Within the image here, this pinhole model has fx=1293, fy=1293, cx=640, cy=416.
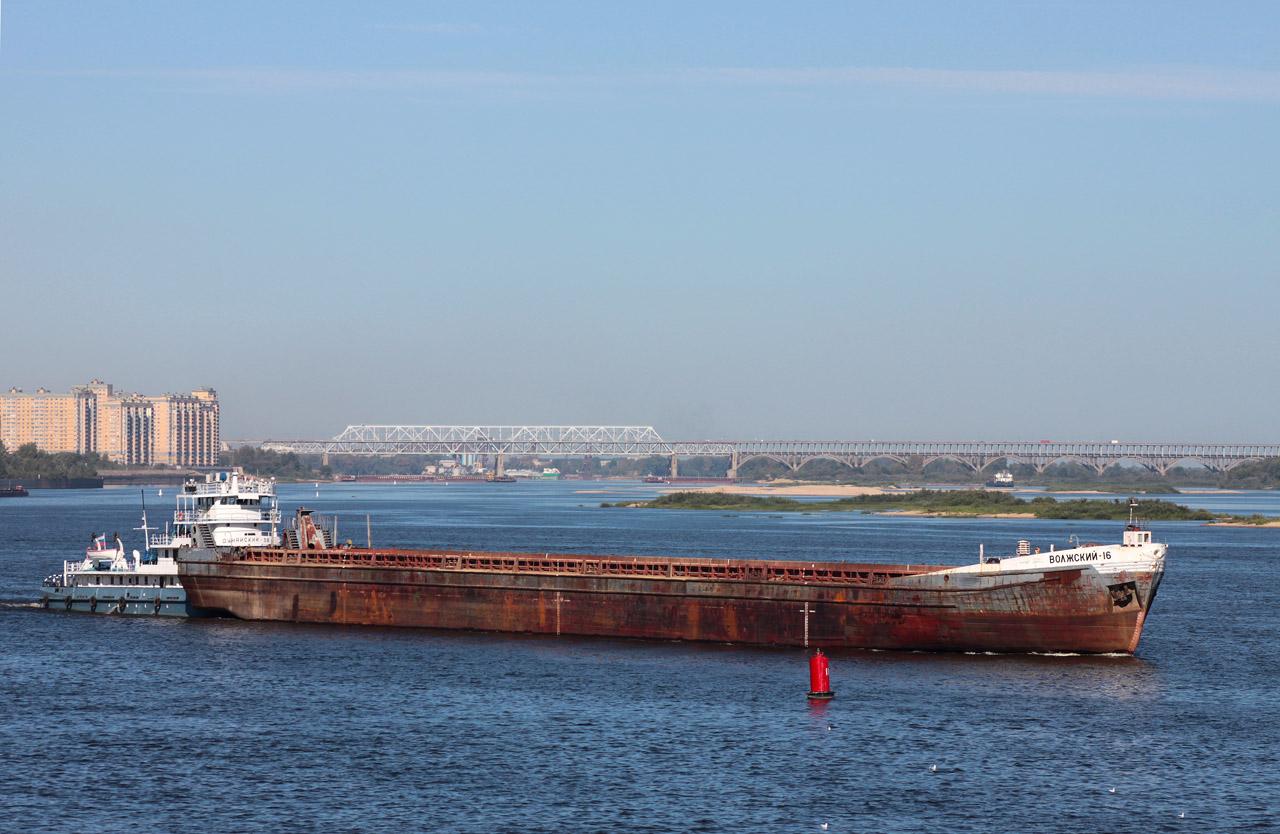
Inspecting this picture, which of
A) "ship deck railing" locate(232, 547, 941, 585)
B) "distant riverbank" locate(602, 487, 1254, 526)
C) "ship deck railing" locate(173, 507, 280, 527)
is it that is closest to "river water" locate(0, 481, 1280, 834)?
"ship deck railing" locate(232, 547, 941, 585)

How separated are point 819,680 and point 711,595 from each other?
10347mm

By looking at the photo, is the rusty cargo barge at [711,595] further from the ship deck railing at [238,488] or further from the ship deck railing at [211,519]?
the ship deck railing at [238,488]

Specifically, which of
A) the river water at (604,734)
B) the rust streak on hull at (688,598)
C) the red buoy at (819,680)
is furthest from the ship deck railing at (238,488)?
the red buoy at (819,680)

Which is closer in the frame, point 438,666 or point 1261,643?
point 438,666

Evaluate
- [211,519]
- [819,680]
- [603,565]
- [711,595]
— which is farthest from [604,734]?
[211,519]

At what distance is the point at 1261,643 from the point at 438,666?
35.1m

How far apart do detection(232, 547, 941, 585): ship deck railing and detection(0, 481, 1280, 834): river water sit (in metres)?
2.98

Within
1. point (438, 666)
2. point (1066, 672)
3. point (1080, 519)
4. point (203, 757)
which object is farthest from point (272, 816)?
point (1080, 519)

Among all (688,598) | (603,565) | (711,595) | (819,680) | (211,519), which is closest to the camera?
(819,680)

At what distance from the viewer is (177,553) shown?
62844 mm

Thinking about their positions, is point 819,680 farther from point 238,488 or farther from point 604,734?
point 238,488

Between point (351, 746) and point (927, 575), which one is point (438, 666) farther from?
point (927, 575)

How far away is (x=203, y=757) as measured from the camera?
119 ft

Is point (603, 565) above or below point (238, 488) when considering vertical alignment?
below
